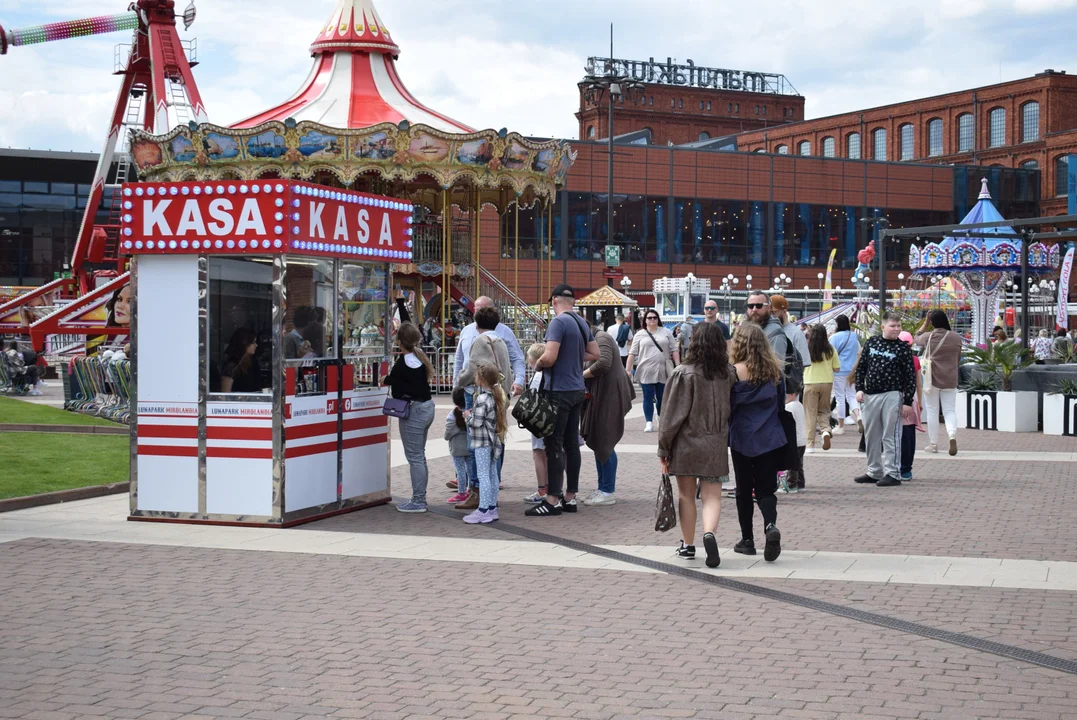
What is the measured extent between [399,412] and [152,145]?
2074 centimetres

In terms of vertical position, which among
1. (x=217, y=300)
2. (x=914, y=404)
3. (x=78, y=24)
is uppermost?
(x=78, y=24)

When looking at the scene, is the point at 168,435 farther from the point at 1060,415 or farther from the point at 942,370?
the point at 1060,415

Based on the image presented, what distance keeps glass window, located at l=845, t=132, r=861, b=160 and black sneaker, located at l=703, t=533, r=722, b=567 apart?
263ft

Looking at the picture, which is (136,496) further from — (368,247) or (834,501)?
(834,501)

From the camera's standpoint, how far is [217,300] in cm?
1105

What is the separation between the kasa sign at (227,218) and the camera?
10812 millimetres

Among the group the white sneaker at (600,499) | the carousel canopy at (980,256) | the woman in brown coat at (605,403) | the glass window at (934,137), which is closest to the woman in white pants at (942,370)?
the woman in brown coat at (605,403)

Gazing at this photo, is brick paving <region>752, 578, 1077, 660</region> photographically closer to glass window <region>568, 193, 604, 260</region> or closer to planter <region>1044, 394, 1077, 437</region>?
planter <region>1044, 394, 1077, 437</region>

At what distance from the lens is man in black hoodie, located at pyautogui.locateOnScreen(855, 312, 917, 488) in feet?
43.4

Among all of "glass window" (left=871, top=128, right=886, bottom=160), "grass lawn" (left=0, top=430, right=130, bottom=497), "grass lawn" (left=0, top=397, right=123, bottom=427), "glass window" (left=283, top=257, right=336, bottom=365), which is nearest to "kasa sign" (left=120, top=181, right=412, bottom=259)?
"glass window" (left=283, top=257, right=336, bottom=365)

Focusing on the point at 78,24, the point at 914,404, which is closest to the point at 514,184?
the point at 914,404

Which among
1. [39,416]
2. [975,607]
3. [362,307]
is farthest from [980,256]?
[975,607]

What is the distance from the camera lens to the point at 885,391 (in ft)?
43.7

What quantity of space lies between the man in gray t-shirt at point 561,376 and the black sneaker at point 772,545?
9.33 ft
